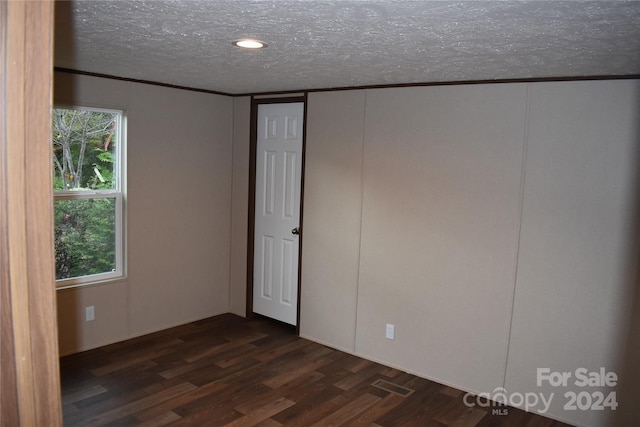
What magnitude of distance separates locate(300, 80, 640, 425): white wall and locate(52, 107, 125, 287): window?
1608 mm

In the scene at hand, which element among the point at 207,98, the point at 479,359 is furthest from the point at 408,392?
the point at 207,98

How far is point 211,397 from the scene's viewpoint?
346cm

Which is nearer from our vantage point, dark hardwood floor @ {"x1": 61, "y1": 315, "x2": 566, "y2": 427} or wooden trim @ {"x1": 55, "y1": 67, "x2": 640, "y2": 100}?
wooden trim @ {"x1": 55, "y1": 67, "x2": 640, "y2": 100}

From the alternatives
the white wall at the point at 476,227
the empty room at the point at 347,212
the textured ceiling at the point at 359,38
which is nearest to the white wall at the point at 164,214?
the empty room at the point at 347,212

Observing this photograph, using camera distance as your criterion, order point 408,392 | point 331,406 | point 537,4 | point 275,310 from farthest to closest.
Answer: point 275,310, point 408,392, point 331,406, point 537,4

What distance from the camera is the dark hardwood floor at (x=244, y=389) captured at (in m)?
3.23

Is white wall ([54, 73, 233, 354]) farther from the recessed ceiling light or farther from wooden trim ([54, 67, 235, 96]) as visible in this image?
the recessed ceiling light

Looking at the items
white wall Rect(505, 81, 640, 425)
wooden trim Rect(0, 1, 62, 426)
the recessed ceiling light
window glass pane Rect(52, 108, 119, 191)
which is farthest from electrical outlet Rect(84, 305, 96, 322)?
wooden trim Rect(0, 1, 62, 426)

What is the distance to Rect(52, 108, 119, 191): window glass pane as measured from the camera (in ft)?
12.8

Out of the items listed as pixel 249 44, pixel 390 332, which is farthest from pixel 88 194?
pixel 390 332

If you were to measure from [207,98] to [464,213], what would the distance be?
2.63 meters

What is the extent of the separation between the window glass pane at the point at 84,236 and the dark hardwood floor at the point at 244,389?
69 cm

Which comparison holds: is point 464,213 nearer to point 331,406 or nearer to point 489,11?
point 331,406

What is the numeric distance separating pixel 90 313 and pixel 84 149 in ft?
4.32
